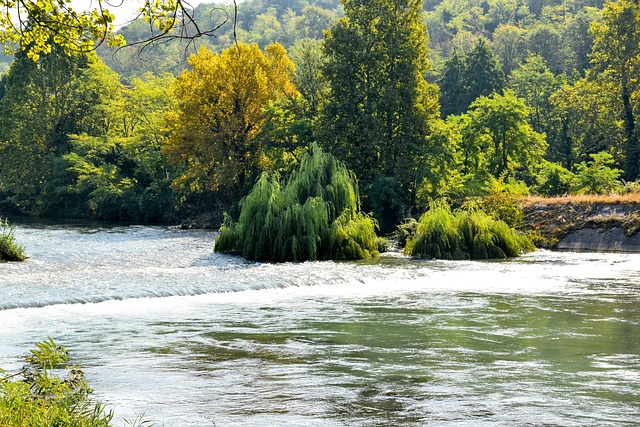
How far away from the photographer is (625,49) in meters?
48.5

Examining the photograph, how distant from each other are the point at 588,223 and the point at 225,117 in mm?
22670

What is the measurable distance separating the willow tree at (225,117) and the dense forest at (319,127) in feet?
0.26

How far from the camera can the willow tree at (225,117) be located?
155 feet

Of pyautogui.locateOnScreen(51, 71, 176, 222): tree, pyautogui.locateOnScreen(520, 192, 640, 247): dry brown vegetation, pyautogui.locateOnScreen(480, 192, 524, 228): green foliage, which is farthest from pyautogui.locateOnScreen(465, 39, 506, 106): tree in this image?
pyautogui.locateOnScreen(480, 192, 524, 228): green foliage

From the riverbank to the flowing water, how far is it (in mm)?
4324

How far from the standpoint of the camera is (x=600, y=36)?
49.7m

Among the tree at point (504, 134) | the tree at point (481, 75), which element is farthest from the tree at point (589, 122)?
the tree at point (481, 75)

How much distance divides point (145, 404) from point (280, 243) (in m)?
17.7

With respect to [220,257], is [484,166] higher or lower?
higher

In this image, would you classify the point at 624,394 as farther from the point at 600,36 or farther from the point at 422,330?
the point at 600,36

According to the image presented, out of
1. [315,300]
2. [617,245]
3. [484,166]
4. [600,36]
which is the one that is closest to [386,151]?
[484,166]

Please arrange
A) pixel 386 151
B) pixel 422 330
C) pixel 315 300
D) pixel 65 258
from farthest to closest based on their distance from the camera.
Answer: pixel 386 151, pixel 65 258, pixel 315 300, pixel 422 330

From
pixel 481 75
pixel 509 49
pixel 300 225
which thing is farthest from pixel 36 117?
pixel 509 49

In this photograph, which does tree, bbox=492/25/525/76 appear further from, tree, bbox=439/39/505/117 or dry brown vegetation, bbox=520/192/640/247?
dry brown vegetation, bbox=520/192/640/247
